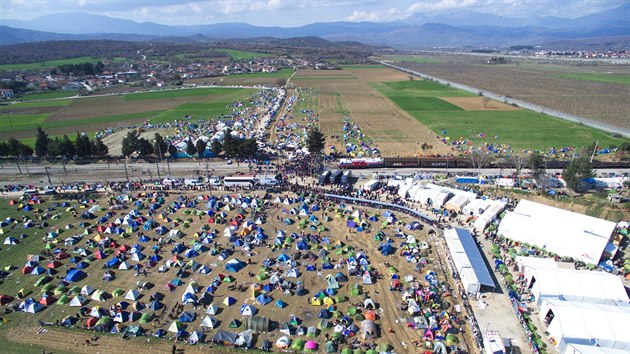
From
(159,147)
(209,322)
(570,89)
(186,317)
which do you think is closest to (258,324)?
(209,322)

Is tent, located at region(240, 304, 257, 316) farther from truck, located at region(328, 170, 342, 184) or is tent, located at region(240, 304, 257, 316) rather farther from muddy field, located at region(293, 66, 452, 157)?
muddy field, located at region(293, 66, 452, 157)

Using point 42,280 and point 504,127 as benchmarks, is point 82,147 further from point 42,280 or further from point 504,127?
point 504,127

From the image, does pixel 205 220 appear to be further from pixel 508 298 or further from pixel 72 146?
pixel 72 146

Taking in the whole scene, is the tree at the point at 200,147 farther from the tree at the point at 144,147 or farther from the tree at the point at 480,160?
the tree at the point at 480,160

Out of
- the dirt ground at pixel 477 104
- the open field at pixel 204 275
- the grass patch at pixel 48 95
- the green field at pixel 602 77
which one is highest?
the green field at pixel 602 77

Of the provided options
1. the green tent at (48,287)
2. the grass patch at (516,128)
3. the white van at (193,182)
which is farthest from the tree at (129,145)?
the grass patch at (516,128)
